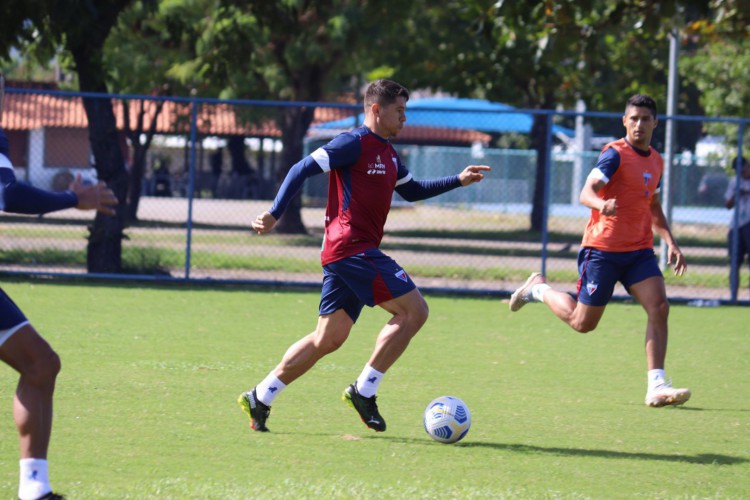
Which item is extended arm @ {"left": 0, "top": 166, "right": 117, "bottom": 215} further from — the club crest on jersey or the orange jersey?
the orange jersey

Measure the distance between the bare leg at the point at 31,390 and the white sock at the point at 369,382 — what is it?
2246 mm

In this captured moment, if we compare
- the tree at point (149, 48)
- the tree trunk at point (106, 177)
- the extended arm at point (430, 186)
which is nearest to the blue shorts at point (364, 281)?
the extended arm at point (430, 186)

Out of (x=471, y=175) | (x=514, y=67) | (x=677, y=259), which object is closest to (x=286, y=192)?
(x=471, y=175)

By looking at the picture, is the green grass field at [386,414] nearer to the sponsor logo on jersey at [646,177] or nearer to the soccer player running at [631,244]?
the soccer player running at [631,244]

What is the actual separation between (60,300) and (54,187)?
4459 millimetres

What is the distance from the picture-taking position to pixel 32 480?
183 inches

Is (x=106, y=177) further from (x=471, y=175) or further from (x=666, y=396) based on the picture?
(x=666, y=396)

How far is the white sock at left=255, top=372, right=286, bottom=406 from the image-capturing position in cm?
652

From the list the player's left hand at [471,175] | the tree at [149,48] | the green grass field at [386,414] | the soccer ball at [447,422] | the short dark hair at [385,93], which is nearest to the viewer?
the green grass field at [386,414]

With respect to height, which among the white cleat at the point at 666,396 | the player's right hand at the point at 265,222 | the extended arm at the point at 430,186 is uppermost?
the extended arm at the point at 430,186

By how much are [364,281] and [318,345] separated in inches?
18.4

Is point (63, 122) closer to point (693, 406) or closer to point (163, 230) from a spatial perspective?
point (163, 230)

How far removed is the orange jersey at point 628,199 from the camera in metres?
7.83

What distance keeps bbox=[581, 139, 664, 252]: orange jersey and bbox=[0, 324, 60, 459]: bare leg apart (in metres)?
4.39
